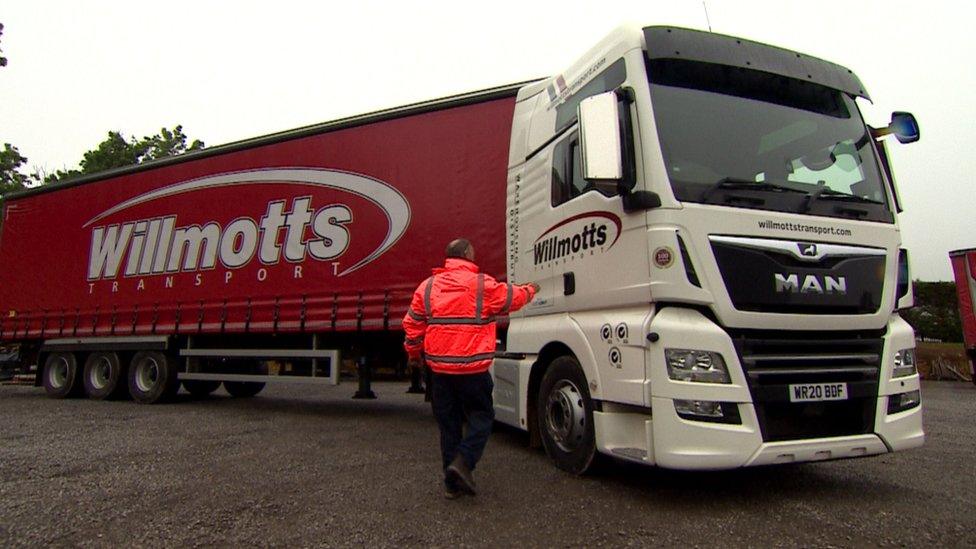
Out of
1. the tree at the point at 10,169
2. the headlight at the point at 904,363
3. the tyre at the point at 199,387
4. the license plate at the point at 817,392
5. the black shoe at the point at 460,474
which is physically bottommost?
the black shoe at the point at 460,474

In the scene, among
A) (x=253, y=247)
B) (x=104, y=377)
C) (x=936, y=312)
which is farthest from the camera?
(x=936, y=312)

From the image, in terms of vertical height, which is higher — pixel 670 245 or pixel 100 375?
pixel 670 245

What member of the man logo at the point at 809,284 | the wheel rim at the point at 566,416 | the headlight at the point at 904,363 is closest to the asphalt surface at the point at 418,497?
the wheel rim at the point at 566,416

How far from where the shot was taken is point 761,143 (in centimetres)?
380

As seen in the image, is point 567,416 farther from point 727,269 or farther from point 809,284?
point 809,284

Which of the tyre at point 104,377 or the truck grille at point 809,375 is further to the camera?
the tyre at point 104,377

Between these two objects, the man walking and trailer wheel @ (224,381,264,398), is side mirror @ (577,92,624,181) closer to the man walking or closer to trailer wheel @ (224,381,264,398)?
the man walking

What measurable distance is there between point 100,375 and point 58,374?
118 centimetres

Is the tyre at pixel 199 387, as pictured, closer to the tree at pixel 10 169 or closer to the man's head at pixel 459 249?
the man's head at pixel 459 249

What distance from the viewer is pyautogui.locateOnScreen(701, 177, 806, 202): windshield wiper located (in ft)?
11.5

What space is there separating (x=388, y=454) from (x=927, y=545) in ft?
12.2

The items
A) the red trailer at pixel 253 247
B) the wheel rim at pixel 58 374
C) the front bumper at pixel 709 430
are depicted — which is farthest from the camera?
the wheel rim at pixel 58 374

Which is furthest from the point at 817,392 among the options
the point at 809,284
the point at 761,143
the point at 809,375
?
the point at 761,143

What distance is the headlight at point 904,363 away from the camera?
3.71 metres
